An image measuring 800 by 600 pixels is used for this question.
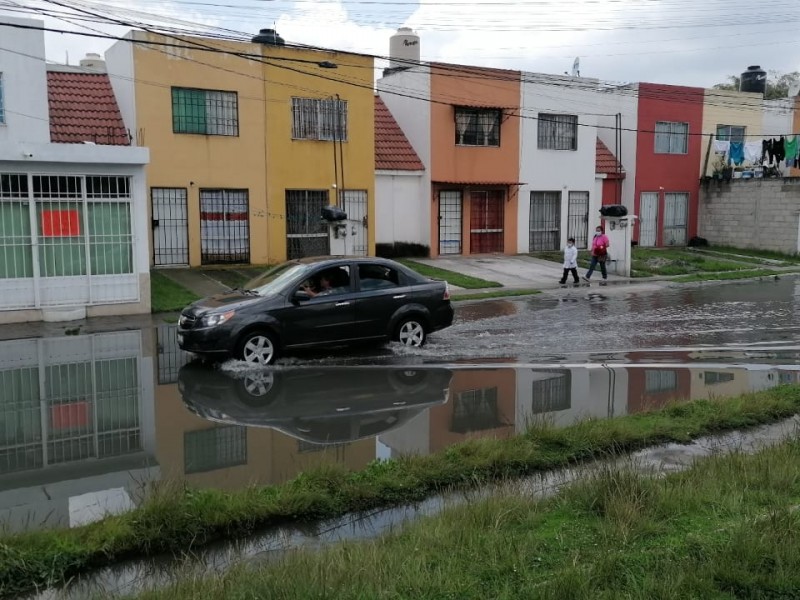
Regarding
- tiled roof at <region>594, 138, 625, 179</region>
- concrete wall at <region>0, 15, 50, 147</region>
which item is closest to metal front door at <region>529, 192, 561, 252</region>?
tiled roof at <region>594, 138, 625, 179</region>

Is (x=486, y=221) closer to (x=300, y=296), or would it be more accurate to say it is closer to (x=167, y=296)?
(x=167, y=296)

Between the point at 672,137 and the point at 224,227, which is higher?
the point at 672,137

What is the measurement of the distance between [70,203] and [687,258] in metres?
21.6

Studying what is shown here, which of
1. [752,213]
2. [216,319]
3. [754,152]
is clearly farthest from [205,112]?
[754,152]

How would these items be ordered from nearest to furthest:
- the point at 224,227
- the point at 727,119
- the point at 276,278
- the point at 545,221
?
the point at 276,278
the point at 224,227
the point at 545,221
the point at 727,119

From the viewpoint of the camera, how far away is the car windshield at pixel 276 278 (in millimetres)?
11904

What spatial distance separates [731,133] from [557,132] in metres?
9.97

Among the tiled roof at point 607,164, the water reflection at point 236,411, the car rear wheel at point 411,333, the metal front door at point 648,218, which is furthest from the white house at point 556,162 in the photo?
the water reflection at point 236,411

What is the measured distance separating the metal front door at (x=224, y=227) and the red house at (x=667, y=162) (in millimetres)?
16909

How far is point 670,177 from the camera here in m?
32.8

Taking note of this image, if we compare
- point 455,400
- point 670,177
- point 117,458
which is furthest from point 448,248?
point 117,458

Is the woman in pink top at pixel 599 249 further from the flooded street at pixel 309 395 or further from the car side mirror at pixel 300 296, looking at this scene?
the car side mirror at pixel 300 296

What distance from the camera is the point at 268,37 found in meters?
23.9

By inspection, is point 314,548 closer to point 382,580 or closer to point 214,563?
point 214,563
